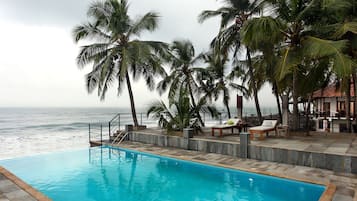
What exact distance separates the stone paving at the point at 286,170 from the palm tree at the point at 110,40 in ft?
14.2

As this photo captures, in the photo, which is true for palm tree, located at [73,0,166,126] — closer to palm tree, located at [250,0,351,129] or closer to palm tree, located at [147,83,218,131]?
palm tree, located at [147,83,218,131]

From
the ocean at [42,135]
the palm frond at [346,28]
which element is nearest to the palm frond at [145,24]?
the ocean at [42,135]

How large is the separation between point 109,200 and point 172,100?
5652mm

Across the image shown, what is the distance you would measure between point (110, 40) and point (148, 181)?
7450 millimetres

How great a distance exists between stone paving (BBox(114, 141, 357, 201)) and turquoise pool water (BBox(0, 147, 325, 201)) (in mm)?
248

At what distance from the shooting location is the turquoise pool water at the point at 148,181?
4.87 metres

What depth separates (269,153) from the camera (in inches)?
269

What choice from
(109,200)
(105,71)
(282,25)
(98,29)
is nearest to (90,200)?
(109,200)

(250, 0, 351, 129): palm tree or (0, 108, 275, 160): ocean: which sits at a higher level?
(250, 0, 351, 129): palm tree

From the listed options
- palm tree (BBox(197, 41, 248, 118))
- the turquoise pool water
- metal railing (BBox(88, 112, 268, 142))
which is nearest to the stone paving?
the turquoise pool water

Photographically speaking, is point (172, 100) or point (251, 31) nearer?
point (251, 31)

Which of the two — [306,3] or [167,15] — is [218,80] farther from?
[306,3]

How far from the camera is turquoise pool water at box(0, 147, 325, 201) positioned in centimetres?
487

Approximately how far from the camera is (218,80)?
51.2ft
